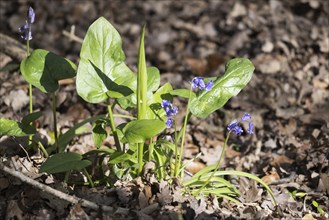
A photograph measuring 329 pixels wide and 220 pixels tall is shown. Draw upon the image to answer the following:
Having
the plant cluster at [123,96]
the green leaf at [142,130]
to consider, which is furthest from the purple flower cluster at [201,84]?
the green leaf at [142,130]

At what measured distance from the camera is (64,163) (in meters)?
2.38

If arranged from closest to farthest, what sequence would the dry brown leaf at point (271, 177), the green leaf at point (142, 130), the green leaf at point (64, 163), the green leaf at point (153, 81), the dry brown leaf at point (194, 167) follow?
the green leaf at point (142, 130) → the green leaf at point (64, 163) → the green leaf at point (153, 81) → the dry brown leaf at point (271, 177) → the dry brown leaf at point (194, 167)

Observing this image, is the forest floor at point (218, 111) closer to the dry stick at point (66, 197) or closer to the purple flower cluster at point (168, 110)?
the dry stick at point (66, 197)

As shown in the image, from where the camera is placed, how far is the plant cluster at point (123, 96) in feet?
7.81

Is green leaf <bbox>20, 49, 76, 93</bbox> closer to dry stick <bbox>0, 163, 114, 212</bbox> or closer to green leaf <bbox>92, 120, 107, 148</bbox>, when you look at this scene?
green leaf <bbox>92, 120, 107, 148</bbox>

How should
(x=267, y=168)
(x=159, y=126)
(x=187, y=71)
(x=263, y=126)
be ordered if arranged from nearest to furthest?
(x=159, y=126), (x=267, y=168), (x=263, y=126), (x=187, y=71)

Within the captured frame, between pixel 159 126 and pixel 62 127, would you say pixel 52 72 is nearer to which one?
pixel 159 126

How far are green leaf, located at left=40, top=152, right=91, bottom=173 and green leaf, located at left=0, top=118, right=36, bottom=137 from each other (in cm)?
18

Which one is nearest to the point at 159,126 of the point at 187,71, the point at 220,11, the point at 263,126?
the point at 263,126

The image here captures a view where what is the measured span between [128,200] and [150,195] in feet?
0.35

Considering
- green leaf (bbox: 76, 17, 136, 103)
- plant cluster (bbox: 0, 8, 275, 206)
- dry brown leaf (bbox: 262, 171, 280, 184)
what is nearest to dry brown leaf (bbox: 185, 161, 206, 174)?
dry brown leaf (bbox: 262, 171, 280, 184)

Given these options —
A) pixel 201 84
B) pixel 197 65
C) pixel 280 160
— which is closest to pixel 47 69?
pixel 201 84

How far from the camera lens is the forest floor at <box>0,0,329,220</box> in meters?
2.47

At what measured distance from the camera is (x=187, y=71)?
460 cm
